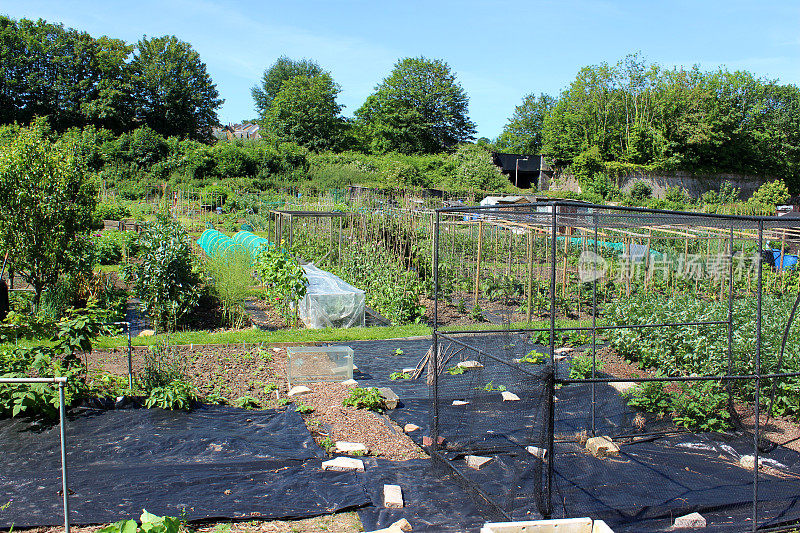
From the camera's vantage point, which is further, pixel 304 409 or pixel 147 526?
pixel 304 409

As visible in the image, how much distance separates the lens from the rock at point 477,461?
5.16 m

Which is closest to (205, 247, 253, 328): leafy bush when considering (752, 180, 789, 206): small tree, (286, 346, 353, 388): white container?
(286, 346, 353, 388): white container

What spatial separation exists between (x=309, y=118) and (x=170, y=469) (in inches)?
1842

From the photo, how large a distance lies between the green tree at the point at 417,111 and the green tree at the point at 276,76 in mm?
21630

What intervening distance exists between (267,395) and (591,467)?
3737mm

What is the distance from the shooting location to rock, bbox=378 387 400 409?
22.3ft

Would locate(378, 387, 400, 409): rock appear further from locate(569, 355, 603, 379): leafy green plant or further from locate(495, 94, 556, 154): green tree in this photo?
locate(495, 94, 556, 154): green tree

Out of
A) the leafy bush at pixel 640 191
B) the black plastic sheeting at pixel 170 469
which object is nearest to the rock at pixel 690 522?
the black plastic sheeting at pixel 170 469

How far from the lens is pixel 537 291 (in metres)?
12.5

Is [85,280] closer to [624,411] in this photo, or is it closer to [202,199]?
[624,411]

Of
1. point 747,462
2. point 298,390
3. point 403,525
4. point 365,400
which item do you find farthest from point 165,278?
point 747,462

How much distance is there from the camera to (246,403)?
6.66 meters

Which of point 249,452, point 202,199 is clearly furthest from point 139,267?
point 202,199

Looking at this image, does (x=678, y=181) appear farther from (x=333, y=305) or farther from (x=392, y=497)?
(x=392, y=497)
